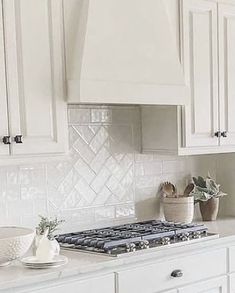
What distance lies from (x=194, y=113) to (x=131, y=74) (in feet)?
1.91

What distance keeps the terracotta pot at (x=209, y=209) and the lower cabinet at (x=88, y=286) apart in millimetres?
1296

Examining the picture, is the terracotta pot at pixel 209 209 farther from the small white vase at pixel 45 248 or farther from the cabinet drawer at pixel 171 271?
the small white vase at pixel 45 248

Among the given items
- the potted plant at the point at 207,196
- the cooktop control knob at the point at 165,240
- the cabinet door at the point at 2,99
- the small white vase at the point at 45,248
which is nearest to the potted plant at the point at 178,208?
the potted plant at the point at 207,196

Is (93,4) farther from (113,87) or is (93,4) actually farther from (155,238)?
(155,238)

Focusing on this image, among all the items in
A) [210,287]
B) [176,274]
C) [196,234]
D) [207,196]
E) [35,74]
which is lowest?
[210,287]

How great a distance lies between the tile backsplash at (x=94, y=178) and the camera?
9.78 feet

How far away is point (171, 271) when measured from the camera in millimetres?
2787

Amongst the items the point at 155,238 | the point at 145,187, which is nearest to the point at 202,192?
the point at 145,187

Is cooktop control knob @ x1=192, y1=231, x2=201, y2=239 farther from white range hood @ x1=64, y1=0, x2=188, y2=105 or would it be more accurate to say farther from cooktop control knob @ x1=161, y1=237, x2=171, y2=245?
white range hood @ x1=64, y1=0, x2=188, y2=105

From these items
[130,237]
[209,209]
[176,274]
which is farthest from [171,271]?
[209,209]

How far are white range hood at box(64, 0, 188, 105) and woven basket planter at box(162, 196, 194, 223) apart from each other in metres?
0.68

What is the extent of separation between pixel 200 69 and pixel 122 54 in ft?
2.17

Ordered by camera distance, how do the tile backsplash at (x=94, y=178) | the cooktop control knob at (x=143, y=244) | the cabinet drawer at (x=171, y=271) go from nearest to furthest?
the cabinet drawer at (x=171, y=271), the cooktop control knob at (x=143, y=244), the tile backsplash at (x=94, y=178)

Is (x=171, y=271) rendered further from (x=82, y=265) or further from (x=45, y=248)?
(x=45, y=248)
